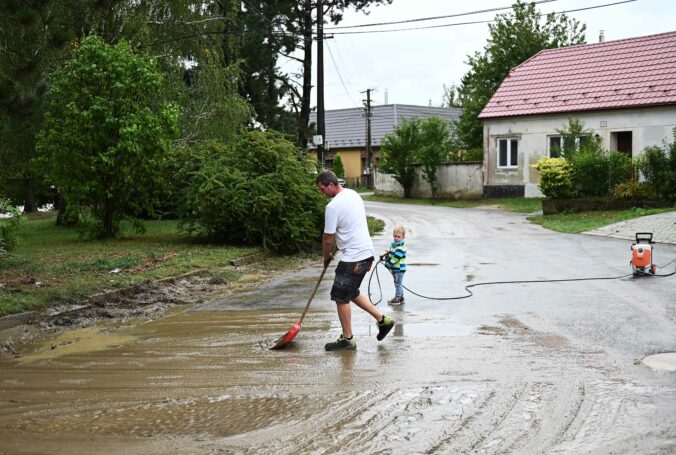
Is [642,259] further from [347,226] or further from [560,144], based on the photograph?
[560,144]

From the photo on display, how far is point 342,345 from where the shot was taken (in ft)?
26.4

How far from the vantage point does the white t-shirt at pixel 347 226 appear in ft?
27.0

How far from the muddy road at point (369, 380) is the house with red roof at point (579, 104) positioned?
2165 centimetres

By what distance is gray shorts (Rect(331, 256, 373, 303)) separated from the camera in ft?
27.0

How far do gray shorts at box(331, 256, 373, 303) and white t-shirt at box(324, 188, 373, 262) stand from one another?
0.21 feet

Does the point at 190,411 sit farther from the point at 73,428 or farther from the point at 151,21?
the point at 151,21

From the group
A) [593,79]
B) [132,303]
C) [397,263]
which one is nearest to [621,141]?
[593,79]

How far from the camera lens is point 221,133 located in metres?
27.1

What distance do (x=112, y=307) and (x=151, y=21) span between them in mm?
16000

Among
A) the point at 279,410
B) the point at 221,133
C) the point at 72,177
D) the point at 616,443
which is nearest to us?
the point at 616,443

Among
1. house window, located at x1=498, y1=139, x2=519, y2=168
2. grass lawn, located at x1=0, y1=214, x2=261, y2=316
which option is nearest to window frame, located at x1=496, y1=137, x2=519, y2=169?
house window, located at x1=498, y1=139, x2=519, y2=168

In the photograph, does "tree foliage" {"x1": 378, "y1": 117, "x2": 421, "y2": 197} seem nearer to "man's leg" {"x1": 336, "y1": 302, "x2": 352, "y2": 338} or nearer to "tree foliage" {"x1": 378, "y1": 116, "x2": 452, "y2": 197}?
"tree foliage" {"x1": 378, "y1": 116, "x2": 452, "y2": 197}

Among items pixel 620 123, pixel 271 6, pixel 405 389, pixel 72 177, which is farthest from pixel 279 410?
pixel 271 6

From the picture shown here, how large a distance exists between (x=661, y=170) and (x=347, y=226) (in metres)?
20.9
